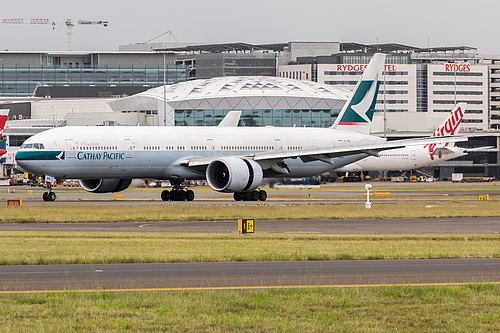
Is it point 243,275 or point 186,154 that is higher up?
point 186,154

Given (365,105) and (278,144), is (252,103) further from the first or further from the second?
(278,144)

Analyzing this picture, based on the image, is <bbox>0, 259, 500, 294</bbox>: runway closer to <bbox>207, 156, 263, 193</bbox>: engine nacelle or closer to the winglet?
<bbox>207, 156, 263, 193</bbox>: engine nacelle

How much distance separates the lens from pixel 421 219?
43875mm

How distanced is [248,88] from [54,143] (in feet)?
380

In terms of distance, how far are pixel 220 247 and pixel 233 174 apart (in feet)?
88.2

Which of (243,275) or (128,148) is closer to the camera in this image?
(243,275)

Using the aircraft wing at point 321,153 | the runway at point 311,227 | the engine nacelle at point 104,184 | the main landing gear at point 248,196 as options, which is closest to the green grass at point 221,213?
the runway at point 311,227

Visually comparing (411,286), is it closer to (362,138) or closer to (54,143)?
(54,143)

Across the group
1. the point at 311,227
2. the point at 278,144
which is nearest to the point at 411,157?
the point at 278,144

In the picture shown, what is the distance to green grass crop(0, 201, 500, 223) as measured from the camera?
42.5 meters

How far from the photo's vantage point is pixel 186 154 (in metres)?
58.6

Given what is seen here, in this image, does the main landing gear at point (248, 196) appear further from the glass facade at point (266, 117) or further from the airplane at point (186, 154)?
the glass facade at point (266, 117)

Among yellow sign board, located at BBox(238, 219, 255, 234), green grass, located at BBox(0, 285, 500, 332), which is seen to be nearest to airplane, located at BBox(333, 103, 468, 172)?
yellow sign board, located at BBox(238, 219, 255, 234)

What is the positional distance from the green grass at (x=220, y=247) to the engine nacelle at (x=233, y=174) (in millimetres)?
21369
